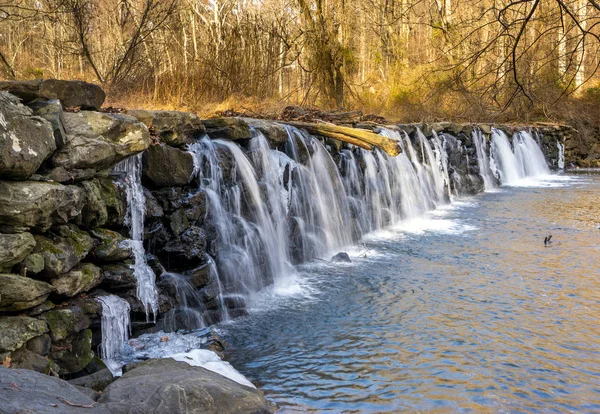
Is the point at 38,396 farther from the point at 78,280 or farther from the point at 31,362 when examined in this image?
the point at 78,280

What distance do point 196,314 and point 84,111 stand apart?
2450 millimetres

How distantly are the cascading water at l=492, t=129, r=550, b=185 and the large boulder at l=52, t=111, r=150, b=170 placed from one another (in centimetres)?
1648

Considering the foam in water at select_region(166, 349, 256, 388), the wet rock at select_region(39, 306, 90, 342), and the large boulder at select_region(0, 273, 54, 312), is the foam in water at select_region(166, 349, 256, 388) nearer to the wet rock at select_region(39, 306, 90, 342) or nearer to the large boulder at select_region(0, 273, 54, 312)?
the wet rock at select_region(39, 306, 90, 342)

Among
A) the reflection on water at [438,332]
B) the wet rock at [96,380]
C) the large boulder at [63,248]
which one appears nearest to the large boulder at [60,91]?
the large boulder at [63,248]

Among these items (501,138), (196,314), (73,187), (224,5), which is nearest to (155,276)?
(196,314)

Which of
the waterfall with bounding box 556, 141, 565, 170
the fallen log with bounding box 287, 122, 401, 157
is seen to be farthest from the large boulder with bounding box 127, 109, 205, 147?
the waterfall with bounding box 556, 141, 565, 170

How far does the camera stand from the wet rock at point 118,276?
17.4 feet

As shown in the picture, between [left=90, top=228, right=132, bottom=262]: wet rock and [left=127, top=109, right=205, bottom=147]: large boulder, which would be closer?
[left=90, top=228, right=132, bottom=262]: wet rock

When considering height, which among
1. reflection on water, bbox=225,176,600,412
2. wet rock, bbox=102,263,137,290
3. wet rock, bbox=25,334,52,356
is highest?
wet rock, bbox=102,263,137,290

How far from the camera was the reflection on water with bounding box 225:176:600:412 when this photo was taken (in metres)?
4.61

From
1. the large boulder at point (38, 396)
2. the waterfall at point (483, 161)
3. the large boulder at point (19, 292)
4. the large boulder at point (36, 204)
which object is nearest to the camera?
the large boulder at point (38, 396)

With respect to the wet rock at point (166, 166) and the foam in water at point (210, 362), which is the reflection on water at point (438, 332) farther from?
the wet rock at point (166, 166)

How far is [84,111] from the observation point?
215 inches

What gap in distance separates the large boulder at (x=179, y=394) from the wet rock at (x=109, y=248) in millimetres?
1301
